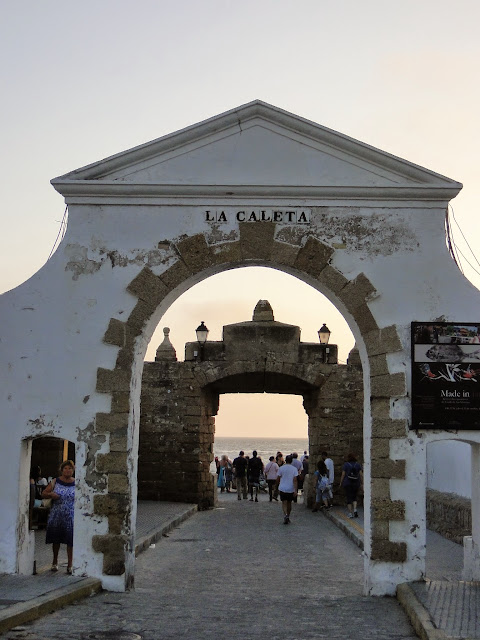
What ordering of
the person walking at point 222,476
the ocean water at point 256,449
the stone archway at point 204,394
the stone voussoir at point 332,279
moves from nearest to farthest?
the stone voussoir at point 332,279
the stone archway at point 204,394
the person walking at point 222,476
the ocean water at point 256,449

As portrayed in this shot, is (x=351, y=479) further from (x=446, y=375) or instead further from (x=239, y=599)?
(x=239, y=599)

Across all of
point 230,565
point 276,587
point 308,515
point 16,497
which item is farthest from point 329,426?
point 16,497

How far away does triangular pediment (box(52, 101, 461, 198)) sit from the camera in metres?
8.90

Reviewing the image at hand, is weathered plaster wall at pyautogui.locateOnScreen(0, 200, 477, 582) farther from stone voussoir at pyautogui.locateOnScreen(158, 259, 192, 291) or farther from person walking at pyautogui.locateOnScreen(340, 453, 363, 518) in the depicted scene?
person walking at pyautogui.locateOnScreen(340, 453, 363, 518)

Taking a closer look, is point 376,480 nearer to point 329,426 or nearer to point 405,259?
point 405,259

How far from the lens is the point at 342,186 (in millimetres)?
8883

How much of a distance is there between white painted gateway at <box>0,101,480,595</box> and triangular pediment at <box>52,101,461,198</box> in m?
0.01

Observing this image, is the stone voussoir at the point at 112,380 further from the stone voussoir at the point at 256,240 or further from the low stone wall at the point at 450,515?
the low stone wall at the point at 450,515

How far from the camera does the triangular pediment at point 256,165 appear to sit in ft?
29.2

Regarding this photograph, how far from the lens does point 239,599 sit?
26.4 ft

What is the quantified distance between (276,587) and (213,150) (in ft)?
15.0

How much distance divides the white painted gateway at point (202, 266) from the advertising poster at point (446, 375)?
4.0 inches

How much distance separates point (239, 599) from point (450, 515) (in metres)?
5.08

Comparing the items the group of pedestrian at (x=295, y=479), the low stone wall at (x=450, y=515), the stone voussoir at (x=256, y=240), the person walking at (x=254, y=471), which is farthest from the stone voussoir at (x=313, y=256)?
the person walking at (x=254, y=471)
